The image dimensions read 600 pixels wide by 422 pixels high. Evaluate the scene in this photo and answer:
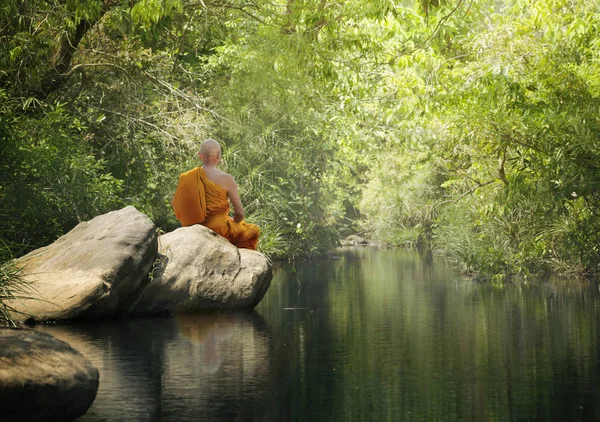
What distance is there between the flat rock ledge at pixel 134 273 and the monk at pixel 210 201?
648mm

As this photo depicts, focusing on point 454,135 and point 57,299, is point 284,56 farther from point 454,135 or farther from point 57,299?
point 57,299

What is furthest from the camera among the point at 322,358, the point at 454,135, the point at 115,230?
the point at 454,135

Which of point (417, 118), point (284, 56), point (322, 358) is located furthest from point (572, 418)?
point (417, 118)

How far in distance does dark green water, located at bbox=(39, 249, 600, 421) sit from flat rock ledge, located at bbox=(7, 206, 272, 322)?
16.4 inches

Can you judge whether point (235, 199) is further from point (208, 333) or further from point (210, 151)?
point (208, 333)

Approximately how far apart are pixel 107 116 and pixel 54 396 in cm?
1447

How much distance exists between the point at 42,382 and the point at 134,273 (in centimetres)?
579

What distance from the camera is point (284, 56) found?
17344 millimetres

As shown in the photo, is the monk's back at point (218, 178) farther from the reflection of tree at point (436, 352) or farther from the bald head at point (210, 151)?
the reflection of tree at point (436, 352)

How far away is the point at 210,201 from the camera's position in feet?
47.8

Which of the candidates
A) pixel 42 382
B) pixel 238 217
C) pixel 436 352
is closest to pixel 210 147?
pixel 238 217

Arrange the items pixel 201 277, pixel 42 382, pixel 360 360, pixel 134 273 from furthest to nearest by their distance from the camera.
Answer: pixel 201 277
pixel 134 273
pixel 360 360
pixel 42 382

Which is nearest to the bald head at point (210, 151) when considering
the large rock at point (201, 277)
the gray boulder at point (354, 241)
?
the large rock at point (201, 277)

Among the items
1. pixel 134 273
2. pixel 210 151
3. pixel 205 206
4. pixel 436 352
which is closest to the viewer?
pixel 436 352
